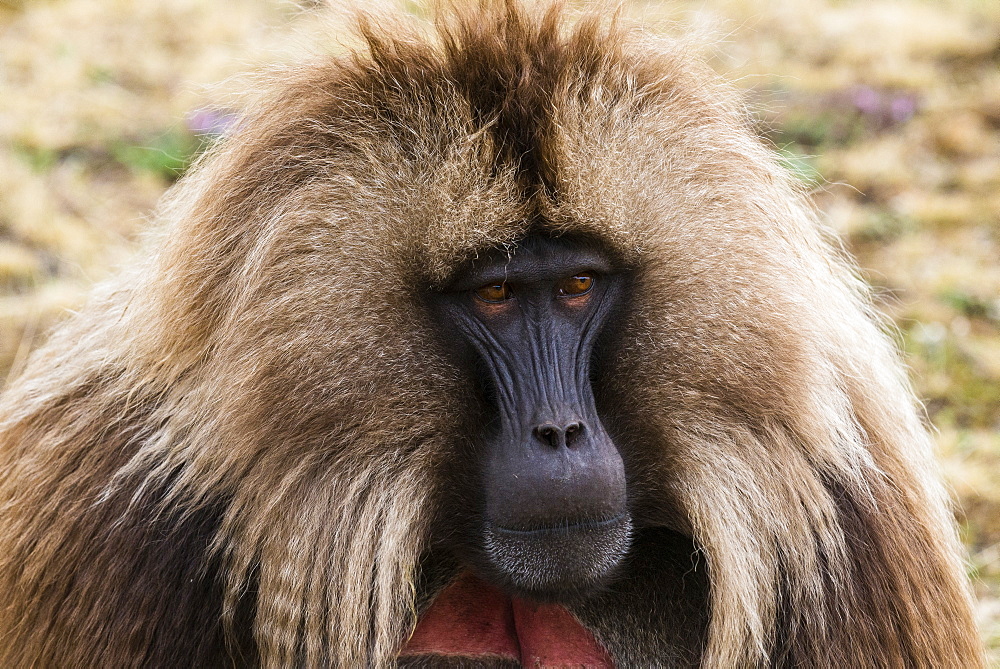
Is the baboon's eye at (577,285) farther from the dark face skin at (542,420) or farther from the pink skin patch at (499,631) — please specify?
the pink skin patch at (499,631)

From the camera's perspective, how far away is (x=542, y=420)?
2.43 metres

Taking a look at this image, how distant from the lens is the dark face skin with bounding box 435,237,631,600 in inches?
94.2

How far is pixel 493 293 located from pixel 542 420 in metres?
0.32

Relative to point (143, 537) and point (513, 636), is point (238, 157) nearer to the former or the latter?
point (143, 537)

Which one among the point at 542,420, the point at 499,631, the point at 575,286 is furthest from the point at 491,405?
the point at 499,631

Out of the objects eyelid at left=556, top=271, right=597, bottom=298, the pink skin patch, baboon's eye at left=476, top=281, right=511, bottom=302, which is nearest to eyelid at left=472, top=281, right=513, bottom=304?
baboon's eye at left=476, top=281, right=511, bottom=302

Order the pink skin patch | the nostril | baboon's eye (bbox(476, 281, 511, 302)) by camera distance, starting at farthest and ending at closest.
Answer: the pink skin patch < baboon's eye (bbox(476, 281, 511, 302)) < the nostril

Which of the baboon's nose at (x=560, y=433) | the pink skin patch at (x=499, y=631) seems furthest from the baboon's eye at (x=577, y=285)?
the pink skin patch at (x=499, y=631)

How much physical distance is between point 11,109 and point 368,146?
4349mm

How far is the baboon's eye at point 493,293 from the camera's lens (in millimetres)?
2576

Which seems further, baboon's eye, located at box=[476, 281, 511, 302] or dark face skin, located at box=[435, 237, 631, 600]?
baboon's eye, located at box=[476, 281, 511, 302]

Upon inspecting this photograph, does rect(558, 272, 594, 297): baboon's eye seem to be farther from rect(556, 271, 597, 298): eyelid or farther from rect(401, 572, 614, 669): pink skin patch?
rect(401, 572, 614, 669): pink skin patch

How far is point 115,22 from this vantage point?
281 inches

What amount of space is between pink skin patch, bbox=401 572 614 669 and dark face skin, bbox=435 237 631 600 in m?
0.24
